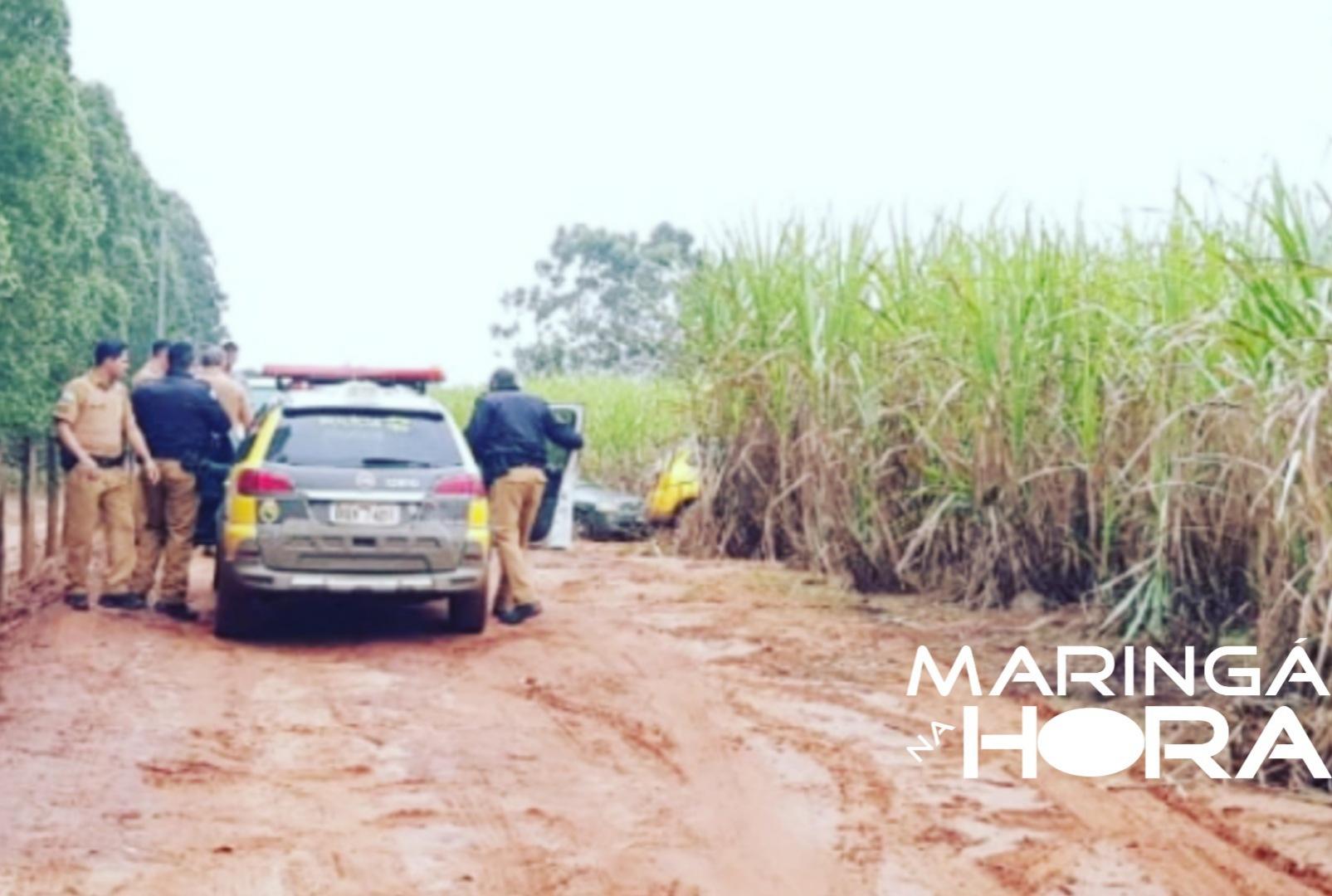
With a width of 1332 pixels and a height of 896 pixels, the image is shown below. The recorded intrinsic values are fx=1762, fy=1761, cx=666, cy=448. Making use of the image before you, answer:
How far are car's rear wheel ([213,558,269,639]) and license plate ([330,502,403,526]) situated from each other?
2.40 feet

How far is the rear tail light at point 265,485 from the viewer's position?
1070 centimetres

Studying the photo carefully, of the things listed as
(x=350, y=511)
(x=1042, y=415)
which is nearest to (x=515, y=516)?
(x=350, y=511)

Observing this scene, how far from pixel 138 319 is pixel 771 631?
31557mm

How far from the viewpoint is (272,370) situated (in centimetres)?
1605

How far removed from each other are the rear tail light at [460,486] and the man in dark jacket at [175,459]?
1.99 m

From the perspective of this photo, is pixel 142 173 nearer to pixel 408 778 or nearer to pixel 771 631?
pixel 771 631

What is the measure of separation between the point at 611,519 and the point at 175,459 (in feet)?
25.7

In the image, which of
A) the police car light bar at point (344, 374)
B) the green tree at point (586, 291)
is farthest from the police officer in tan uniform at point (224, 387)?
the green tree at point (586, 291)

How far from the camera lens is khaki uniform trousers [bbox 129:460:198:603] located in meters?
12.0

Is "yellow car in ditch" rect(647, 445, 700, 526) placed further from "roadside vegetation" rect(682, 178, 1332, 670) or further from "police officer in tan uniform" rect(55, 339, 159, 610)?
"police officer in tan uniform" rect(55, 339, 159, 610)

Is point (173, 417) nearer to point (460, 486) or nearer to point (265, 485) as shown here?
point (265, 485)

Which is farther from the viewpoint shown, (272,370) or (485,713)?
(272,370)

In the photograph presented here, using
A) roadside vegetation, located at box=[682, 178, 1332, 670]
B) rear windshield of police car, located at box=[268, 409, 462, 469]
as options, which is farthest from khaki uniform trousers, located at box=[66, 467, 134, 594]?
roadside vegetation, located at box=[682, 178, 1332, 670]

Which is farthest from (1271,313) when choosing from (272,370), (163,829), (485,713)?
(272,370)
